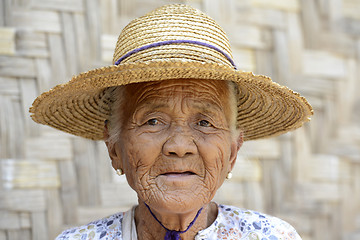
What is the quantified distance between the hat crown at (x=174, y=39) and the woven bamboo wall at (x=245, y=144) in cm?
111

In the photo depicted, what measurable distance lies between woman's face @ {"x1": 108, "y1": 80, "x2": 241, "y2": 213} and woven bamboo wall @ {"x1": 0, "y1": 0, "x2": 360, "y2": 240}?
1104mm

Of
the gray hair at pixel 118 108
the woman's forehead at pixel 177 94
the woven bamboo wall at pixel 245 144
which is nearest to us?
the woman's forehead at pixel 177 94

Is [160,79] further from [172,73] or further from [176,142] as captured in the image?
[176,142]

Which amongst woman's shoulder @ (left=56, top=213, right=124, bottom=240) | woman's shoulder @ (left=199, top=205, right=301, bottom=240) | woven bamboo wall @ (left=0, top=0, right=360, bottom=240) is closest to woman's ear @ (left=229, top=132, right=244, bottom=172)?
woman's shoulder @ (left=199, top=205, right=301, bottom=240)

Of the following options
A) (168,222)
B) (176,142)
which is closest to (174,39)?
(176,142)

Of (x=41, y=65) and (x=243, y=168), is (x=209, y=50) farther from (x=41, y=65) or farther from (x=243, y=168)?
(x=243, y=168)

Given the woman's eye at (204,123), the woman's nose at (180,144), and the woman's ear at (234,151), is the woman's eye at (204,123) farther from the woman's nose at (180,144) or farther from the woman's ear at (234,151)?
the woman's ear at (234,151)

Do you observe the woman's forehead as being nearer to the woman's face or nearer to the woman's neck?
the woman's face

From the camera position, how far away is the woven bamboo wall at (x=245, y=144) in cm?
302

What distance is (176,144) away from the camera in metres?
1.94

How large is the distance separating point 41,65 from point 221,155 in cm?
148

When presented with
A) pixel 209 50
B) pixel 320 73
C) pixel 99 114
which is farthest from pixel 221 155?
pixel 320 73

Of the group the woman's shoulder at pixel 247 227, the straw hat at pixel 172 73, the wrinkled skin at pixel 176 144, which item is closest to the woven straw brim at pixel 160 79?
the straw hat at pixel 172 73

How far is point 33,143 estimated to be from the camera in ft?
10.0
